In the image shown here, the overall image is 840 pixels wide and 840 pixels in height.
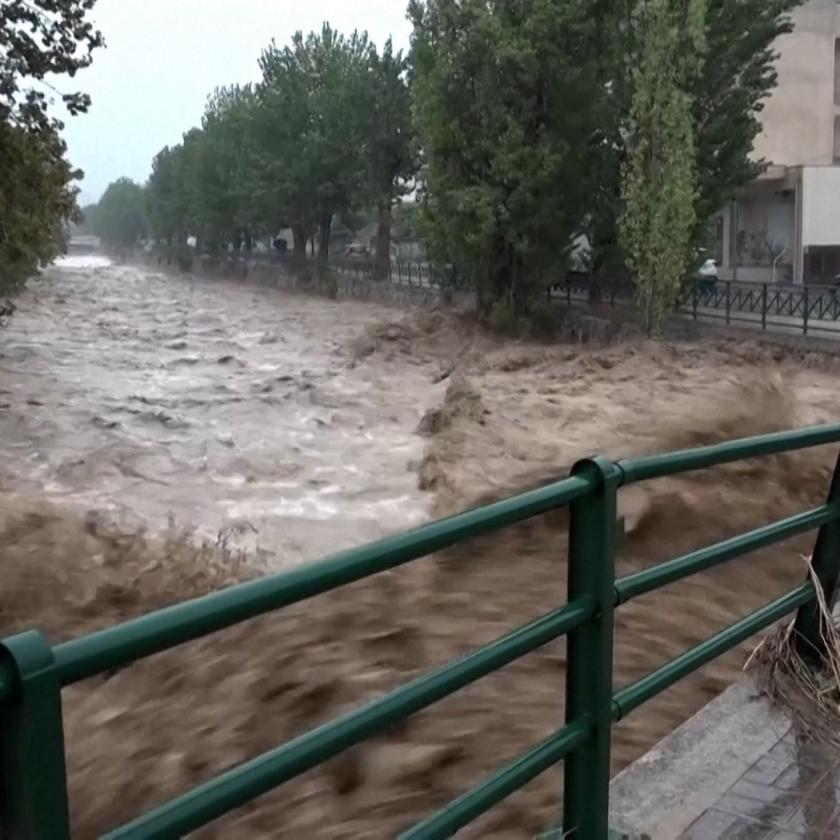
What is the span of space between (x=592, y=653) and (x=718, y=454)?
27.1 inches

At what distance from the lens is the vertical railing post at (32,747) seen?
1342 millimetres

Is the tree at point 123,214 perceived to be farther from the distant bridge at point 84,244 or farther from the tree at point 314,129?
the tree at point 314,129

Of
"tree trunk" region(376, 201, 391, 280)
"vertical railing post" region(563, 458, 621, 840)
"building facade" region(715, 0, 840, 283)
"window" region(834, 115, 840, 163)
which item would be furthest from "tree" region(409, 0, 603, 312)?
"window" region(834, 115, 840, 163)

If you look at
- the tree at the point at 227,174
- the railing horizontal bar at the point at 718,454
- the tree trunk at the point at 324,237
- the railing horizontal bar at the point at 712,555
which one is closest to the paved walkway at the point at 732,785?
the railing horizontal bar at the point at 712,555

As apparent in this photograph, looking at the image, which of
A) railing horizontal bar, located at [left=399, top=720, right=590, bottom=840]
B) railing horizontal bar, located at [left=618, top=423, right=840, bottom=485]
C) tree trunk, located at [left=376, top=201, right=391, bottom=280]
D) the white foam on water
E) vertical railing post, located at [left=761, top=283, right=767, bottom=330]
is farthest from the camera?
the white foam on water

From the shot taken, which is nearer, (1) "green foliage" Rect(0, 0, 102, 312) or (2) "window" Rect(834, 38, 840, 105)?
(1) "green foliage" Rect(0, 0, 102, 312)

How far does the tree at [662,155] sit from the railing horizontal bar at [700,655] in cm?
2083

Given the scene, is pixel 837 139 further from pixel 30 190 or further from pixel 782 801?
pixel 782 801

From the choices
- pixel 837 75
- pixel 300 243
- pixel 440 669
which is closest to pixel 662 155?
pixel 440 669

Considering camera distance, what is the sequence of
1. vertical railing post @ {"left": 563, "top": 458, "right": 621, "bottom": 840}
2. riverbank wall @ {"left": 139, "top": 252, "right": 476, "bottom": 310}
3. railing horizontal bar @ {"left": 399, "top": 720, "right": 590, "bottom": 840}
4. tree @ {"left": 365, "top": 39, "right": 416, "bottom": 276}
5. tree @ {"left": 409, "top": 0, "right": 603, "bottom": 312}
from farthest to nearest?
tree @ {"left": 365, "top": 39, "right": 416, "bottom": 276} → riverbank wall @ {"left": 139, "top": 252, "right": 476, "bottom": 310} → tree @ {"left": 409, "top": 0, "right": 603, "bottom": 312} → vertical railing post @ {"left": 563, "top": 458, "right": 621, "bottom": 840} → railing horizontal bar @ {"left": 399, "top": 720, "right": 590, "bottom": 840}

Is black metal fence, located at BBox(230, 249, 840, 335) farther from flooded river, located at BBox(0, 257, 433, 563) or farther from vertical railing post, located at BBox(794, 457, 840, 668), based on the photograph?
vertical railing post, located at BBox(794, 457, 840, 668)

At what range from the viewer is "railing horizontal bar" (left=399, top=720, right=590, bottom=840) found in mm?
2016

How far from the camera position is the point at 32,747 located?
136 cm

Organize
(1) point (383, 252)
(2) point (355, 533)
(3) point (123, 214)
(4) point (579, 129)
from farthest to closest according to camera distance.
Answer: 1. (3) point (123, 214)
2. (1) point (383, 252)
3. (4) point (579, 129)
4. (2) point (355, 533)
